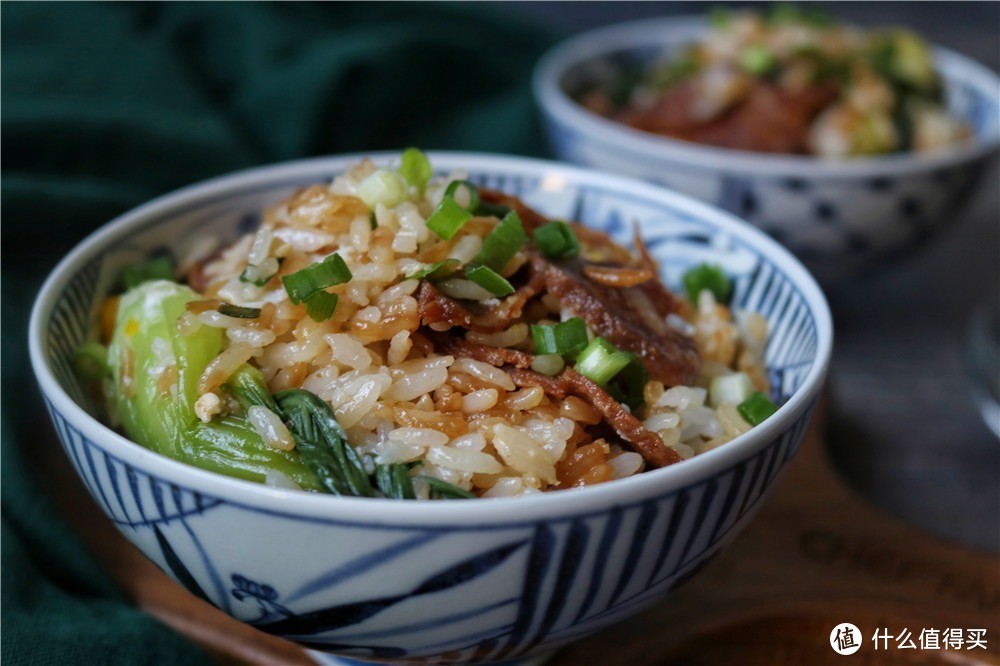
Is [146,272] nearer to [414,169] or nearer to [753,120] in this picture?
[414,169]

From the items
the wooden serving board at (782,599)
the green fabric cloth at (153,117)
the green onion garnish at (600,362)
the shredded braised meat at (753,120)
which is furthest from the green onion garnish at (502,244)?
the shredded braised meat at (753,120)

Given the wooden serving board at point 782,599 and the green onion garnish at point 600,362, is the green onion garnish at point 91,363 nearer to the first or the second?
the wooden serving board at point 782,599

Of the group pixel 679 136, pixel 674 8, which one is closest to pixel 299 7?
pixel 679 136

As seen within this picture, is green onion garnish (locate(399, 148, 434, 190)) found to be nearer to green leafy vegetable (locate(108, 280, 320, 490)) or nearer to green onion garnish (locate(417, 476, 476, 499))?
green leafy vegetable (locate(108, 280, 320, 490))

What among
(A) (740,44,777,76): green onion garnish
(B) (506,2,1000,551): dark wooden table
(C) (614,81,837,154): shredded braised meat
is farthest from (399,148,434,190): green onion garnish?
(A) (740,44,777,76): green onion garnish

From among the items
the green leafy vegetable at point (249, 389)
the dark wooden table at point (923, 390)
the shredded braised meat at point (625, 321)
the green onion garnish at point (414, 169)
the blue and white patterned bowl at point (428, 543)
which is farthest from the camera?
the dark wooden table at point (923, 390)

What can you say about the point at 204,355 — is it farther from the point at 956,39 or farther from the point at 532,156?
the point at 956,39

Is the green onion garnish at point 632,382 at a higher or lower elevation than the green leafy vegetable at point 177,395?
lower
